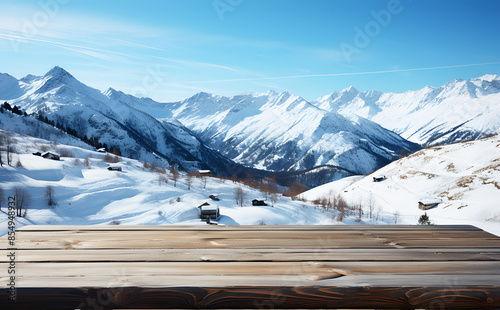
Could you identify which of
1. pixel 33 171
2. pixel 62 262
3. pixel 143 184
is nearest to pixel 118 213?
pixel 143 184

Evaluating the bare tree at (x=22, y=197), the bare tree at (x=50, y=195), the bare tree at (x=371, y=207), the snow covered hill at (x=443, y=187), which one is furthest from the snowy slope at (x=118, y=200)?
the snow covered hill at (x=443, y=187)

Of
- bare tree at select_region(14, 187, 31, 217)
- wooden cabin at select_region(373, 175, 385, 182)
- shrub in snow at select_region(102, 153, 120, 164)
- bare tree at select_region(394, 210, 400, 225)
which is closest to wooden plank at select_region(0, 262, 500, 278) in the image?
bare tree at select_region(14, 187, 31, 217)

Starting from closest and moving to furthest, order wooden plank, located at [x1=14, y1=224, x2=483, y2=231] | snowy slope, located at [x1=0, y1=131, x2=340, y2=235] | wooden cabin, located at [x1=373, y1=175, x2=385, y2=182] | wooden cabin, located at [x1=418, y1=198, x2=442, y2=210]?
wooden plank, located at [x1=14, y1=224, x2=483, y2=231] < snowy slope, located at [x1=0, y1=131, x2=340, y2=235] < wooden cabin, located at [x1=418, y1=198, x2=442, y2=210] < wooden cabin, located at [x1=373, y1=175, x2=385, y2=182]

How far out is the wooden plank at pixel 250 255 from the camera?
2162 millimetres

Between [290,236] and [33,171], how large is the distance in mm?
80633

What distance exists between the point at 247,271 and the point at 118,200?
198 feet

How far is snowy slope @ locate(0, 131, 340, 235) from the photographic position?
4716 centimetres

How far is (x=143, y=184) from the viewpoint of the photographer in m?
67.3

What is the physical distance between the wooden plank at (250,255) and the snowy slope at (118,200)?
41557 millimetres

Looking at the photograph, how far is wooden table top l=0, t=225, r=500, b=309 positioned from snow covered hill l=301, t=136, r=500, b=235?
49.4 metres

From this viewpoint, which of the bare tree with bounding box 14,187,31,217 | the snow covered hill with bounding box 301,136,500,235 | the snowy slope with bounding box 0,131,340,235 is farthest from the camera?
the snow covered hill with bounding box 301,136,500,235

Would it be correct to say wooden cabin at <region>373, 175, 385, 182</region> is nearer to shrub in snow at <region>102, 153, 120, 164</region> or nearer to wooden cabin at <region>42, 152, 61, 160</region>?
shrub in snow at <region>102, 153, 120, 164</region>

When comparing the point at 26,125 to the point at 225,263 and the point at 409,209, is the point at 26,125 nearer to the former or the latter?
the point at 409,209

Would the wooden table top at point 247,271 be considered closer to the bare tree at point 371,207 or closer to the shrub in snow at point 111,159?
the bare tree at point 371,207
